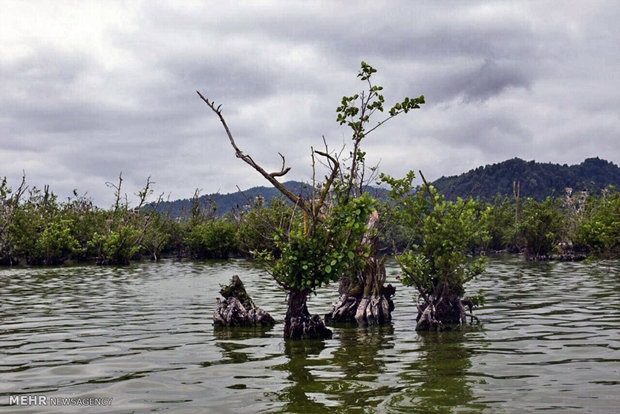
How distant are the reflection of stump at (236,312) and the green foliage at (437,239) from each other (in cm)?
434

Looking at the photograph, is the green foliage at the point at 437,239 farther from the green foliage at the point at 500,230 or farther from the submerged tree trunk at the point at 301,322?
the green foliage at the point at 500,230

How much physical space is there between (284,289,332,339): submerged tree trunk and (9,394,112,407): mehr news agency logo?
219 inches

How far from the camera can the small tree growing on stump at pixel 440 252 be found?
14.8 m

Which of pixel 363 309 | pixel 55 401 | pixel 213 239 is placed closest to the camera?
pixel 55 401

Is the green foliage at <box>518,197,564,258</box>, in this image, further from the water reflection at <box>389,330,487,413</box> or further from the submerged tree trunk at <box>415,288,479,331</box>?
the water reflection at <box>389,330,487,413</box>

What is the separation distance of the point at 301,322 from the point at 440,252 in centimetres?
468

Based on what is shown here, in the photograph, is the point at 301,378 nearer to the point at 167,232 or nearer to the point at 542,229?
the point at 542,229

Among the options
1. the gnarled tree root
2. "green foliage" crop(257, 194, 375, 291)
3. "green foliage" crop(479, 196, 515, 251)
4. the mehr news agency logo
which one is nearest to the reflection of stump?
the gnarled tree root

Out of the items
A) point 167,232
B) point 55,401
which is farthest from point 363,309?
point 167,232

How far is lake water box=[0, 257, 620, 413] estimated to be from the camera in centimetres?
795

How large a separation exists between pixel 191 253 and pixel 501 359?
59021 mm

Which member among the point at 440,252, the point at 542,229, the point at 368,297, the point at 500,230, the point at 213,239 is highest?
the point at 500,230

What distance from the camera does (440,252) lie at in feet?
49.9

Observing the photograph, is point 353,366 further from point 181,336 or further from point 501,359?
point 181,336
